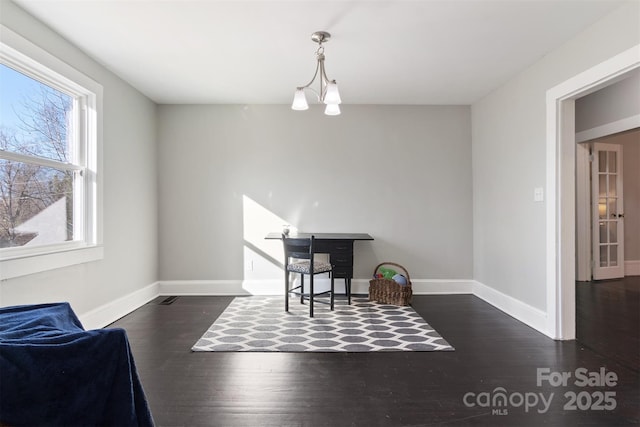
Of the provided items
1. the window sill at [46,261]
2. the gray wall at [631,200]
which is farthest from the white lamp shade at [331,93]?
the gray wall at [631,200]

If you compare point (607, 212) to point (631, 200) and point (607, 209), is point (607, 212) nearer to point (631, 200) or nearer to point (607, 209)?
point (607, 209)

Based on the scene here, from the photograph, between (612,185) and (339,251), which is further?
(612,185)

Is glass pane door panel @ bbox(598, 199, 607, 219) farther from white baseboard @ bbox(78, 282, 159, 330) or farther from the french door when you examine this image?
white baseboard @ bbox(78, 282, 159, 330)

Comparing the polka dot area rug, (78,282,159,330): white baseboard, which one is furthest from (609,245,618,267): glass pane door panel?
(78,282,159,330): white baseboard

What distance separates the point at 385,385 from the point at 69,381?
1693 mm

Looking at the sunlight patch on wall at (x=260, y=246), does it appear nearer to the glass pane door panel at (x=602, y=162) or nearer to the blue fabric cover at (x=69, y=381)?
the blue fabric cover at (x=69, y=381)

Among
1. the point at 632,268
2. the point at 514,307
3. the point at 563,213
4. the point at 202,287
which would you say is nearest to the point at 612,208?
the point at 632,268

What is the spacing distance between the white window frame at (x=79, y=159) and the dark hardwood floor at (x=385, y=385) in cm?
92

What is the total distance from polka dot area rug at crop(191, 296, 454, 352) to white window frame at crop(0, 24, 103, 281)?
1.27m

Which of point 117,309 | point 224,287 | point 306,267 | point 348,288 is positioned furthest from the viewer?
point 224,287

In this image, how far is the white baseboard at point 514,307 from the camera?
3.36 meters

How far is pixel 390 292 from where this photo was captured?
4.24 metres

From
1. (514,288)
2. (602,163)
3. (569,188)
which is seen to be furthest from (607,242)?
(569,188)

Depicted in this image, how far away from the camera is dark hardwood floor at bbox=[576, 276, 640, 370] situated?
284cm
